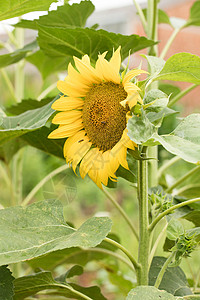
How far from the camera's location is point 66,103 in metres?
0.44

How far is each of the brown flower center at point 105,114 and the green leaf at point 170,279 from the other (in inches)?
7.3

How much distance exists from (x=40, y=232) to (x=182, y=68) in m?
0.20

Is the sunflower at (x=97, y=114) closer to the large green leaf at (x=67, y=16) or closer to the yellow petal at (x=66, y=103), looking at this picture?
the yellow petal at (x=66, y=103)

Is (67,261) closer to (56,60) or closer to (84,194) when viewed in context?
(56,60)

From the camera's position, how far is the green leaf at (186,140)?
12.7 inches

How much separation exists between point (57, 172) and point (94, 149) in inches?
8.5

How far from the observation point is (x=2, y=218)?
421 millimetres

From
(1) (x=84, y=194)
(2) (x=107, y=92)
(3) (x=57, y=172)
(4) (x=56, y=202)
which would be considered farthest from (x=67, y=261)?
(1) (x=84, y=194)

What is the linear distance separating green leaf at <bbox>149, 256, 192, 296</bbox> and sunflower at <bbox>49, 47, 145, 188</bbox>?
0.16 m

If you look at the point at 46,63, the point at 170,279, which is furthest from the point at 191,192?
the point at 46,63

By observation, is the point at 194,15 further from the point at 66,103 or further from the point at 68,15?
the point at 66,103

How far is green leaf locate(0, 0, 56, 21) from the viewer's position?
47 centimetres

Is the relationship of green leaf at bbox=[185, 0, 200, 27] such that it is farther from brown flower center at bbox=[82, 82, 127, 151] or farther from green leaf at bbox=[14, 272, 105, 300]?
green leaf at bbox=[14, 272, 105, 300]

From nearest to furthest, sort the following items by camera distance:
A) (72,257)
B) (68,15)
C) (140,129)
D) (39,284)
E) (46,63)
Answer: (140,129)
(39,284)
(68,15)
(72,257)
(46,63)
